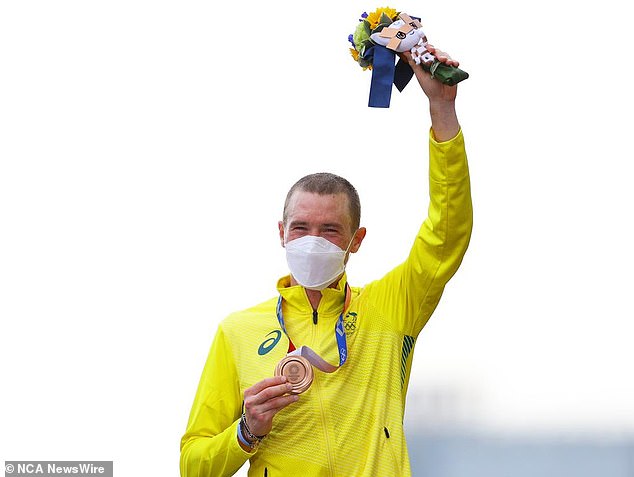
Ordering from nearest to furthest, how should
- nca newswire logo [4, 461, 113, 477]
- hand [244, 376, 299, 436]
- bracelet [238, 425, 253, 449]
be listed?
hand [244, 376, 299, 436], bracelet [238, 425, 253, 449], nca newswire logo [4, 461, 113, 477]

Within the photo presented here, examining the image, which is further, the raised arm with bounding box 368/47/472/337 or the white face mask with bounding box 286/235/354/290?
the white face mask with bounding box 286/235/354/290

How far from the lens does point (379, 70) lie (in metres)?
4.92

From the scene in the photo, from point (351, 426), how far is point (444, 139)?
1249 mm

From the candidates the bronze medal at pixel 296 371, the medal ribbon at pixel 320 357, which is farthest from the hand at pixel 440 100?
the bronze medal at pixel 296 371

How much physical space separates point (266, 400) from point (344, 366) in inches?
18.2

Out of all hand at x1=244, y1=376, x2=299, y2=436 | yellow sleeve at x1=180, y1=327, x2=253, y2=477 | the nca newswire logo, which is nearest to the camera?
hand at x1=244, y1=376, x2=299, y2=436

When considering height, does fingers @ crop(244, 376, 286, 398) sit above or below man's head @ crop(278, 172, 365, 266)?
below

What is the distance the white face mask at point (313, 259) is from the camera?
490cm

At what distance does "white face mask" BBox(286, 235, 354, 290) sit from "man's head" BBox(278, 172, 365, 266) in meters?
0.05

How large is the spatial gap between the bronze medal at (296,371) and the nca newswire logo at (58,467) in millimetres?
3241

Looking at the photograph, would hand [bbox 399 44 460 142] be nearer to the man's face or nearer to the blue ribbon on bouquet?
the blue ribbon on bouquet

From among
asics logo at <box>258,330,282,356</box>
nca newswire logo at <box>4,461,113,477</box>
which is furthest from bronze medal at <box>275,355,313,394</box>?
nca newswire logo at <box>4,461,113,477</box>

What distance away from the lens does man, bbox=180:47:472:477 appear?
15.5 ft

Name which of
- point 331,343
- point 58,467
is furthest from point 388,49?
point 58,467
